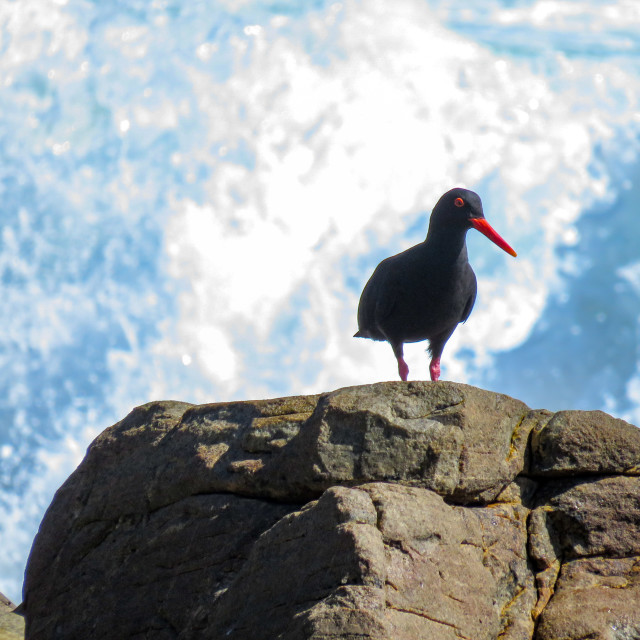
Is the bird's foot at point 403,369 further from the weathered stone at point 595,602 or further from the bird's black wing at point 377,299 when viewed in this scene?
the weathered stone at point 595,602

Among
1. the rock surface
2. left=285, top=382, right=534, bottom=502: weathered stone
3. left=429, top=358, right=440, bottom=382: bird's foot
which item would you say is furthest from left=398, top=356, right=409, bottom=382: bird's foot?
left=285, top=382, right=534, bottom=502: weathered stone

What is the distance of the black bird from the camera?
8.02 meters

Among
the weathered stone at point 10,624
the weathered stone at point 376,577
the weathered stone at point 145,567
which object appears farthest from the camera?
the weathered stone at point 10,624

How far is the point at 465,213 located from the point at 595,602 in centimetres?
437

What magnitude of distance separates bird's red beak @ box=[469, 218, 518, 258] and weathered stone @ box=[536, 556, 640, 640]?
11.7 ft

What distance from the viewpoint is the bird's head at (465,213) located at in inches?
316

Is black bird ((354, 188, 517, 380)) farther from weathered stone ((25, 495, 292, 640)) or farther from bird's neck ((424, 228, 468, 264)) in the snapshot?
weathered stone ((25, 495, 292, 640))

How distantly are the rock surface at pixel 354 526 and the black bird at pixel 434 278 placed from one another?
2.16 metres

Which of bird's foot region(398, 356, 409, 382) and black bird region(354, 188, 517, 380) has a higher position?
black bird region(354, 188, 517, 380)

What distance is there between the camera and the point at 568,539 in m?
5.37

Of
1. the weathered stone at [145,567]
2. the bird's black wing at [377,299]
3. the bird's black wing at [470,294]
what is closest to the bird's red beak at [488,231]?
the bird's black wing at [470,294]

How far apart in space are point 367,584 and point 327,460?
3.83 feet

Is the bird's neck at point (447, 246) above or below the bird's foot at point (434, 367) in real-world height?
above

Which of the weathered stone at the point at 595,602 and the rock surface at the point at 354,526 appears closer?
the rock surface at the point at 354,526
